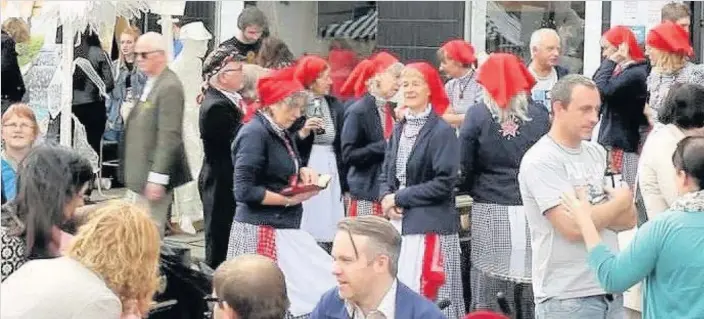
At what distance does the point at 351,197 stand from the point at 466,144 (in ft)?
4.06

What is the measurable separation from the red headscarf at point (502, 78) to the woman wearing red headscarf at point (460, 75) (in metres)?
1.94

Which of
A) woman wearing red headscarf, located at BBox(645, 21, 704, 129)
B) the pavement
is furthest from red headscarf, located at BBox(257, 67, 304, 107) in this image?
woman wearing red headscarf, located at BBox(645, 21, 704, 129)

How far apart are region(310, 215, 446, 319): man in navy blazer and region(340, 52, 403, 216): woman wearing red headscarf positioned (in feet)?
13.3

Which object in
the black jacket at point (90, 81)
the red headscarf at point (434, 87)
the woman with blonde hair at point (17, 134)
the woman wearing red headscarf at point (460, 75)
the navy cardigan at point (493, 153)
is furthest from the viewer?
the black jacket at point (90, 81)

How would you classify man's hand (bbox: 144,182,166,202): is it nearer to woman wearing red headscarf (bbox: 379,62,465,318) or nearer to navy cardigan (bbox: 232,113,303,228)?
navy cardigan (bbox: 232,113,303,228)

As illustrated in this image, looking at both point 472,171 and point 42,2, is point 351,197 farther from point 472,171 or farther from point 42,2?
point 42,2

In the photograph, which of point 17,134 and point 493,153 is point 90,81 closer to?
point 17,134

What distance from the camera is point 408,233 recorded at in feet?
23.9

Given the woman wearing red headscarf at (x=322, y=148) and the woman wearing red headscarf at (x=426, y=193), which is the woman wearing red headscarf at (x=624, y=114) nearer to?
the woman wearing red headscarf at (x=322, y=148)

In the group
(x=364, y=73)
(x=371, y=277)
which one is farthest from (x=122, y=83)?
(x=371, y=277)

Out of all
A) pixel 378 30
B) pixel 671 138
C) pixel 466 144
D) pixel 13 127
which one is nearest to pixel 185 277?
pixel 13 127

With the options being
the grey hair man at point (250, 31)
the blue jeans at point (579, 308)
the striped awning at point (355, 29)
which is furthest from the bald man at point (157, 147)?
the striped awning at point (355, 29)

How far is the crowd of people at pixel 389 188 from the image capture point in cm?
424

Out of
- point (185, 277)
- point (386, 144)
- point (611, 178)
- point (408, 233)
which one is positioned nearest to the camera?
point (611, 178)
